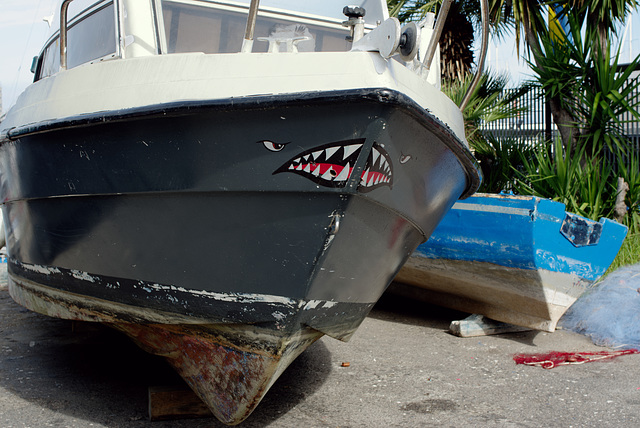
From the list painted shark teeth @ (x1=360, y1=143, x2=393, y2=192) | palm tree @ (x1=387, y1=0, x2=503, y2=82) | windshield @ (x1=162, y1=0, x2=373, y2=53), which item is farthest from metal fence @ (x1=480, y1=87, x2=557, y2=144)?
painted shark teeth @ (x1=360, y1=143, x2=393, y2=192)

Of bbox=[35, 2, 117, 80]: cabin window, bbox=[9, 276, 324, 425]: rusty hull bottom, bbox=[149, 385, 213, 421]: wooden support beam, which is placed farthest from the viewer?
bbox=[35, 2, 117, 80]: cabin window

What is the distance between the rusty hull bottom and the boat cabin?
4.36ft

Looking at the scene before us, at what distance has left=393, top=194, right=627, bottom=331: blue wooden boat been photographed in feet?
15.3

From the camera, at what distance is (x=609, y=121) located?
312 inches

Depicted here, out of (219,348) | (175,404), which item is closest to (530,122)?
(219,348)

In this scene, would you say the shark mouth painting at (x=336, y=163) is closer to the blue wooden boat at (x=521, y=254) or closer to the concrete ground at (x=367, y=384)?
the concrete ground at (x=367, y=384)

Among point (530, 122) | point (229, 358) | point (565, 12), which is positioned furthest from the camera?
point (530, 122)

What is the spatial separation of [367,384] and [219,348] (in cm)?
113

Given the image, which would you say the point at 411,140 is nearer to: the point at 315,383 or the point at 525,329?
the point at 315,383

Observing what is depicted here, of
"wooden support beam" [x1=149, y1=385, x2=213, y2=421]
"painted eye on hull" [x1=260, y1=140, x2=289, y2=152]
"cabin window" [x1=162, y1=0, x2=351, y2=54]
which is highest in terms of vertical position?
"cabin window" [x1=162, y1=0, x2=351, y2=54]

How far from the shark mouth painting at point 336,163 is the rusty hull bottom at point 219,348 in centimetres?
72

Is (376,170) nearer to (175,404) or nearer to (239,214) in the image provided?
(239,214)

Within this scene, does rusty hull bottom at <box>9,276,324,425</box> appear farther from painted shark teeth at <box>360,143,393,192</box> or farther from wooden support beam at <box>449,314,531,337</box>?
wooden support beam at <box>449,314,531,337</box>

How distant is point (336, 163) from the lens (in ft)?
8.31
